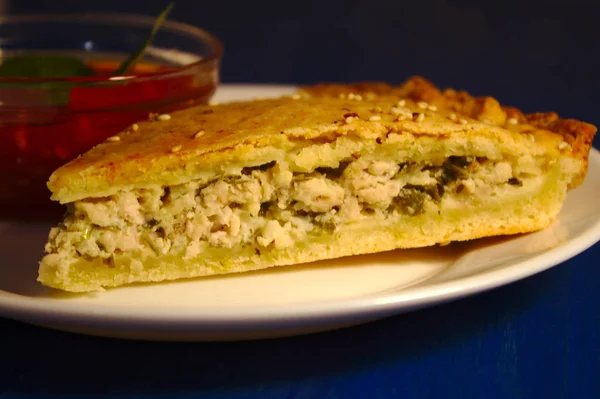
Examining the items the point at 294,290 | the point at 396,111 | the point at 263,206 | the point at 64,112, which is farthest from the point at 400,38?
the point at 294,290

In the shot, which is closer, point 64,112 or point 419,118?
point 419,118

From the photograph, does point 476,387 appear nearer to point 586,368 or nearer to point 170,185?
point 586,368

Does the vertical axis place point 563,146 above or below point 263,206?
above

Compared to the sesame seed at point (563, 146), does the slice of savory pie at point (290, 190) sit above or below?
below

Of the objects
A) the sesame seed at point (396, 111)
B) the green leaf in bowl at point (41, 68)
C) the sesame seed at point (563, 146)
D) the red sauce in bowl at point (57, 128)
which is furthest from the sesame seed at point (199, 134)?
the sesame seed at point (563, 146)

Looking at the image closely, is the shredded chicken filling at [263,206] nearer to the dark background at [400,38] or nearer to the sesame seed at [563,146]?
Result: the sesame seed at [563,146]

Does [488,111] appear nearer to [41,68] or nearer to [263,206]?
[263,206]

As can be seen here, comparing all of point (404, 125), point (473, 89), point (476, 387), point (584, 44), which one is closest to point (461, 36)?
point (584, 44)
